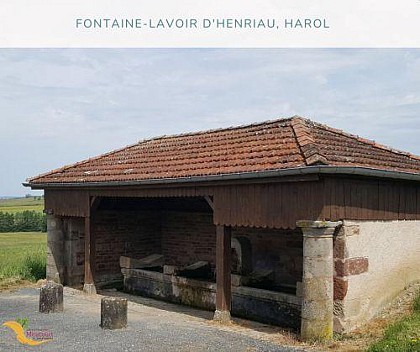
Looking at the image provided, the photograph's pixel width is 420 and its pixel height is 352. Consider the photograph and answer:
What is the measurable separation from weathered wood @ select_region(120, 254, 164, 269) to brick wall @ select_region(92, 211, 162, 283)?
2.67 feet

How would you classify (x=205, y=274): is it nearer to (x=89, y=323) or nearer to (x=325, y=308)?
(x=89, y=323)

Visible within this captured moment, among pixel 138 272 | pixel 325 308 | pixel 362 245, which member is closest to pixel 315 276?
pixel 325 308

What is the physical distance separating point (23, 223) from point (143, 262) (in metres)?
26.4

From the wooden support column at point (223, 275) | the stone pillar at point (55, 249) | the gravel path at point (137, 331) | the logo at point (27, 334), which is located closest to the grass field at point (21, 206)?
the stone pillar at point (55, 249)

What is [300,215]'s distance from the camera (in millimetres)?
7887

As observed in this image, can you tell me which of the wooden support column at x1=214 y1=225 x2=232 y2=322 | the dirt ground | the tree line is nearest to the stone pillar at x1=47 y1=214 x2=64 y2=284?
the dirt ground

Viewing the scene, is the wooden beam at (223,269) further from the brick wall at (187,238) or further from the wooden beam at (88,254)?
the wooden beam at (88,254)

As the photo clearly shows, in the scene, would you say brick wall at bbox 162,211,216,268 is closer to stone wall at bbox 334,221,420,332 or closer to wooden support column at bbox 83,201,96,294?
wooden support column at bbox 83,201,96,294

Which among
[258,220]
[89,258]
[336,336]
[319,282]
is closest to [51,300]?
[89,258]

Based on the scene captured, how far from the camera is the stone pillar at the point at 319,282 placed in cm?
765

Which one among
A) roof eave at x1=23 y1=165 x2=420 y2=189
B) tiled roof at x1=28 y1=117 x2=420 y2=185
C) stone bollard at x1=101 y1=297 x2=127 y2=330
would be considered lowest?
stone bollard at x1=101 y1=297 x2=127 y2=330

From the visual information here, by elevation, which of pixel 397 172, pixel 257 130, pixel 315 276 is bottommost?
pixel 315 276

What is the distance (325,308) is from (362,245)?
1.28 meters

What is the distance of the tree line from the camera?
36.5m
